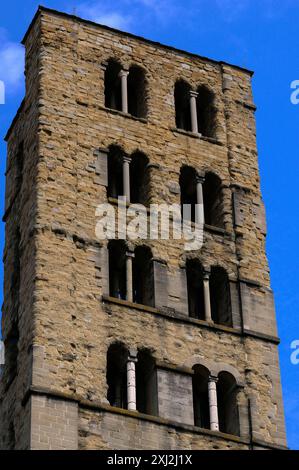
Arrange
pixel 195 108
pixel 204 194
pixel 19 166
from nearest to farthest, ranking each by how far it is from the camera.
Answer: pixel 204 194 < pixel 19 166 < pixel 195 108

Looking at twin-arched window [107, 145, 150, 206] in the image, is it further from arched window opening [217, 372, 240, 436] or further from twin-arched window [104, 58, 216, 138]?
arched window opening [217, 372, 240, 436]

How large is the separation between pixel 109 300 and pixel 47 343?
98.5 inches

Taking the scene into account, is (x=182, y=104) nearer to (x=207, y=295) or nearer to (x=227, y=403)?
(x=207, y=295)

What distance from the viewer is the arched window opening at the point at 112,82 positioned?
56.4 m

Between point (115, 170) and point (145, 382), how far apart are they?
6.97m

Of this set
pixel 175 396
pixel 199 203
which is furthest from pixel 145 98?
pixel 175 396

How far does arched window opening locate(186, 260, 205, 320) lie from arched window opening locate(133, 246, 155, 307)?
3.87 feet

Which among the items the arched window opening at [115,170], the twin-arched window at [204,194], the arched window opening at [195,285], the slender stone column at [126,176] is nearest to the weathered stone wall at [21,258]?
the arched window opening at [115,170]

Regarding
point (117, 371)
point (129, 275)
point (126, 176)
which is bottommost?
point (117, 371)

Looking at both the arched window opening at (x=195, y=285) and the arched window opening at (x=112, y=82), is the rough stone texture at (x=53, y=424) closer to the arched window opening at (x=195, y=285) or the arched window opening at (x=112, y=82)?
the arched window opening at (x=195, y=285)

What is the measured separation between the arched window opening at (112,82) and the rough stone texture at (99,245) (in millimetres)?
289

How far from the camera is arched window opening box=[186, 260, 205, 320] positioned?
5269 centimetres

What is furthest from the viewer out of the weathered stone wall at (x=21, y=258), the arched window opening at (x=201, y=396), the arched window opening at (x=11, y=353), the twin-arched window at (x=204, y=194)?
the twin-arched window at (x=204, y=194)

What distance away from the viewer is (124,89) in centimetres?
5606
